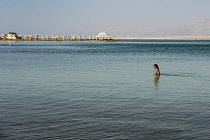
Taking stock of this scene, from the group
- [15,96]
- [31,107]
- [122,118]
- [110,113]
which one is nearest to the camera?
[122,118]

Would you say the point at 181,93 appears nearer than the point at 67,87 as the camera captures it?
Yes

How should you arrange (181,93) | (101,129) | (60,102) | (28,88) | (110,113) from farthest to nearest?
(28,88) → (181,93) → (60,102) → (110,113) → (101,129)

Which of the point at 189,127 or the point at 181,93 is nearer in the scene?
the point at 189,127

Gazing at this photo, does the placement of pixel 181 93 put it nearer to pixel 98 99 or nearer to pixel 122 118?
pixel 98 99

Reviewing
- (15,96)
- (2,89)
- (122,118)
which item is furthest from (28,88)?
(122,118)

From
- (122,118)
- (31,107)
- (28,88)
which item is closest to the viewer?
(122,118)

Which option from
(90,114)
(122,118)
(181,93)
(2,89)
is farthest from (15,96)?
(181,93)

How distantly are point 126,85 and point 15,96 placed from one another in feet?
23.4

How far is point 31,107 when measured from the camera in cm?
1301

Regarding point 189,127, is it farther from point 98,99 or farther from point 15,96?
point 15,96

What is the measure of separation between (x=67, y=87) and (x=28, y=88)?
7.39 ft

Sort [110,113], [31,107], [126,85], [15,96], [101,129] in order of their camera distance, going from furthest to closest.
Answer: [126,85], [15,96], [31,107], [110,113], [101,129]

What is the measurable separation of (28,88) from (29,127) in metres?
8.23

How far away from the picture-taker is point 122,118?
1134 cm
